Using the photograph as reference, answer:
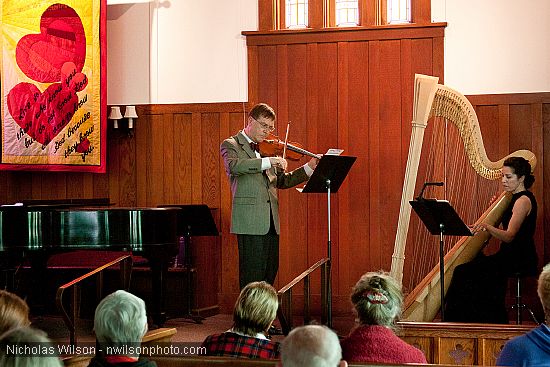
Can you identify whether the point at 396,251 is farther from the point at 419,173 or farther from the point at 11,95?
the point at 11,95

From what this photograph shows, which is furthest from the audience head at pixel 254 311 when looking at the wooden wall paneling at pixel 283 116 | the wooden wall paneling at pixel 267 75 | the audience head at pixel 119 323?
the wooden wall paneling at pixel 267 75

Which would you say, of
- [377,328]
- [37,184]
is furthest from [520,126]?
[377,328]

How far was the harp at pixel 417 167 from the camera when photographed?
19.4 ft

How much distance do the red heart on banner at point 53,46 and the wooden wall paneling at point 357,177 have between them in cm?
261

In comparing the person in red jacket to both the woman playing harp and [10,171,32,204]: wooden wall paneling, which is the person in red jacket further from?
[10,171,32,204]: wooden wall paneling

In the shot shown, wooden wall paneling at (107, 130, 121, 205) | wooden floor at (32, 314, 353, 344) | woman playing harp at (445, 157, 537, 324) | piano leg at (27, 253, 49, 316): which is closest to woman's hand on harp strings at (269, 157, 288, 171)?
wooden floor at (32, 314, 353, 344)

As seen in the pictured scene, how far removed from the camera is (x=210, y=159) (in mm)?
8492

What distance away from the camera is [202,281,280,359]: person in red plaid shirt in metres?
3.32

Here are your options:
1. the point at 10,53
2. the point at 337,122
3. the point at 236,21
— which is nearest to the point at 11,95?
the point at 10,53

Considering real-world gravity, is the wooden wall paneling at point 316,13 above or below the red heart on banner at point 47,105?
above

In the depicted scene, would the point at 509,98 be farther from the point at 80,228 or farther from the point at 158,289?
the point at 80,228

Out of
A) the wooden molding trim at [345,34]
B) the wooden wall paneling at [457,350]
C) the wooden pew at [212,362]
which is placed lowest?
the wooden wall paneling at [457,350]

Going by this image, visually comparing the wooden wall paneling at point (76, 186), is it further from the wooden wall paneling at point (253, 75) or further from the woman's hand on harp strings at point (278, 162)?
the woman's hand on harp strings at point (278, 162)

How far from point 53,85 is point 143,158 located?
3.64 ft
